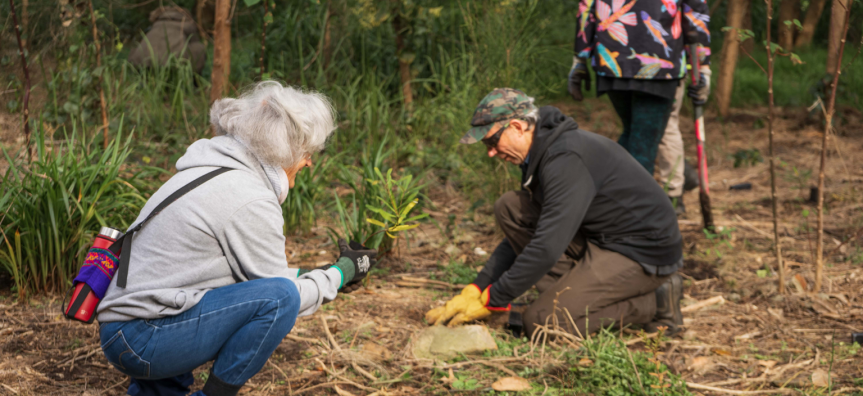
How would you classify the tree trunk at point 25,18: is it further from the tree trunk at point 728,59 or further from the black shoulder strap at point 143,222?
the tree trunk at point 728,59

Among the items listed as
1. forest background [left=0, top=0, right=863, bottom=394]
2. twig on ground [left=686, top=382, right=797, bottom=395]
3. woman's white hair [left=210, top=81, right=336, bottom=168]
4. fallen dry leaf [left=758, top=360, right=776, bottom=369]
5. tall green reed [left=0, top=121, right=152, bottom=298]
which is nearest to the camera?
woman's white hair [left=210, top=81, right=336, bottom=168]

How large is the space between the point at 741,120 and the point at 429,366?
6.26 metres

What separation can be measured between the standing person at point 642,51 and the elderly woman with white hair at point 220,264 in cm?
227

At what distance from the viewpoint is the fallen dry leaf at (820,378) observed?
2.40 metres

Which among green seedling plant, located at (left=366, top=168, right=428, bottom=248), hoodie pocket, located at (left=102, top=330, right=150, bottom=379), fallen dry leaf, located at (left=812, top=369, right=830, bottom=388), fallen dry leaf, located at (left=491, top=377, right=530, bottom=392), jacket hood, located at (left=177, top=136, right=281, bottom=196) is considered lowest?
fallen dry leaf, located at (left=491, top=377, right=530, bottom=392)

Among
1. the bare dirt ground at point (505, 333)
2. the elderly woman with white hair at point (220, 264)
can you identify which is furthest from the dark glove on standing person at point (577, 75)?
the elderly woman with white hair at point (220, 264)

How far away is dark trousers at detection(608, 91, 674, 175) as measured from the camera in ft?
12.6

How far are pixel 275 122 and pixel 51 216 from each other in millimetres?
1426

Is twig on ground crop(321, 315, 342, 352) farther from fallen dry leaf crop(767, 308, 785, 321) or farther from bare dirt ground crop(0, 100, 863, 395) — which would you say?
fallen dry leaf crop(767, 308, 785, 321)

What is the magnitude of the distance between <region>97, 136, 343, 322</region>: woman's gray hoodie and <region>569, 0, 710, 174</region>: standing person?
248 cm

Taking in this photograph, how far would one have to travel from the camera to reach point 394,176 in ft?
15.7

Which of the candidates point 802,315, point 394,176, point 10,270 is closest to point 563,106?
point 394,176

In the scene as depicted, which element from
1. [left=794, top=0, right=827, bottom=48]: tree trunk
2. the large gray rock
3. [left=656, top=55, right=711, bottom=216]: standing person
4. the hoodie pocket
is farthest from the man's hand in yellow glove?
[left=794, top=0, right=827, bottom=48]: tree trunk

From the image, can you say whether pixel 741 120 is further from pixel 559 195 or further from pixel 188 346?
pixel 188 346
